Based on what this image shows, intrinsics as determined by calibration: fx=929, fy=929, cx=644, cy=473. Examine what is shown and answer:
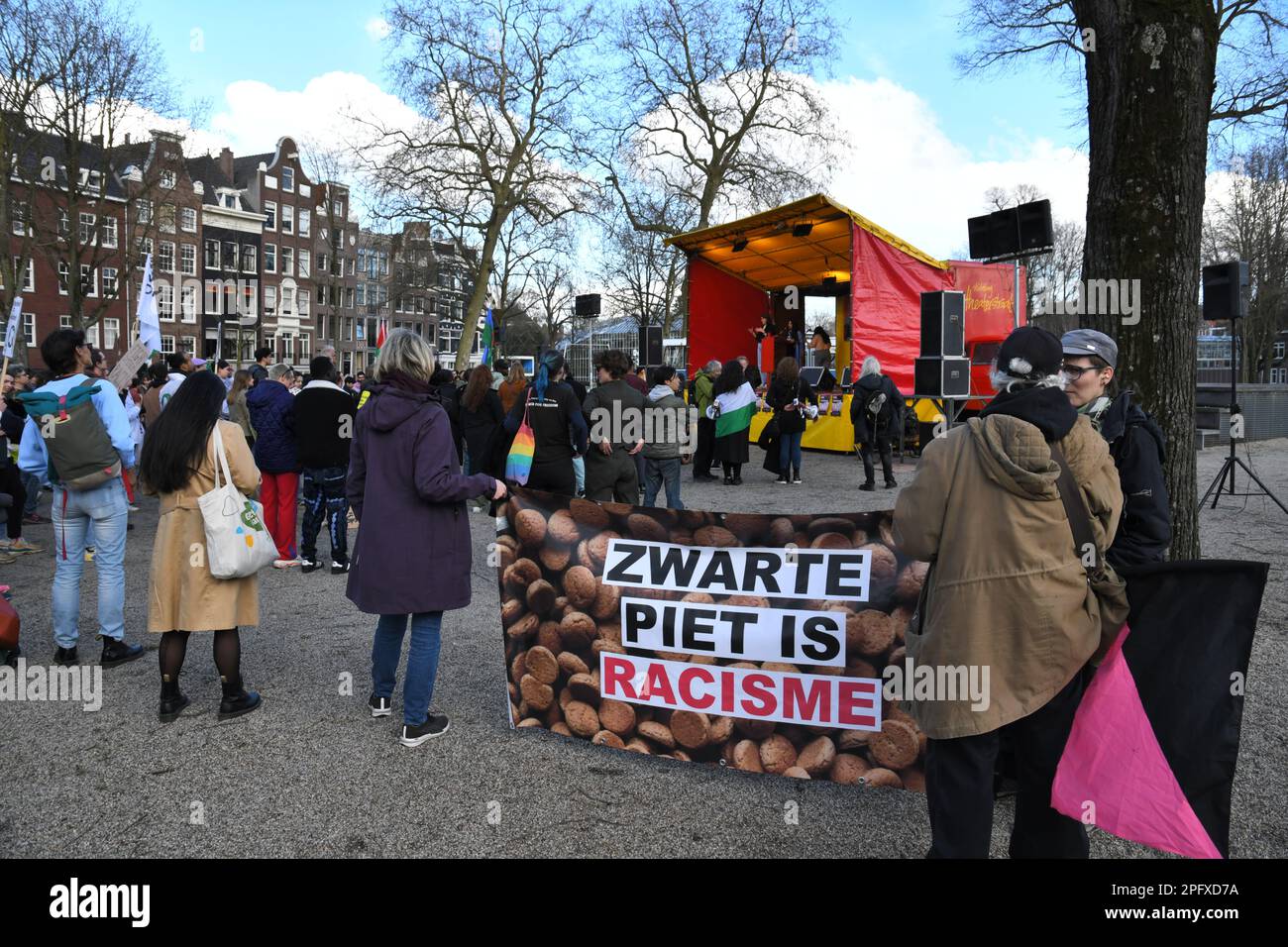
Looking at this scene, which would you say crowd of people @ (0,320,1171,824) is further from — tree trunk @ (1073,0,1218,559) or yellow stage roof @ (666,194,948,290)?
yellow stage roof @ (666,194,948,290)

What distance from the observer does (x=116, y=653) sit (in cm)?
544

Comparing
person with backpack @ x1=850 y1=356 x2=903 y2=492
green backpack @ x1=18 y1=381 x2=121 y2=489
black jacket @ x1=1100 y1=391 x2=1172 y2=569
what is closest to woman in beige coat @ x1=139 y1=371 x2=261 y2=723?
green backpack @ x1=18 y1=381 x2=121 y2=489

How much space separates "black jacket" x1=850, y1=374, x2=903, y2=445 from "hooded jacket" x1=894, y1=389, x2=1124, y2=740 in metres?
10.5

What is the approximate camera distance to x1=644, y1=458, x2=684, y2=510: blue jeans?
9969 mm

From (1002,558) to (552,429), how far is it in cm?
502

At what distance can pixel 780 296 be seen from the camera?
24.2 meters

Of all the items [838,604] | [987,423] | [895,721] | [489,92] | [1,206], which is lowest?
[895,721]

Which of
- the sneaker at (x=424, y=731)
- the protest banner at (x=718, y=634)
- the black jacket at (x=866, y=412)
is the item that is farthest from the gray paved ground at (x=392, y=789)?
the black jacket at (x=866, y=412)

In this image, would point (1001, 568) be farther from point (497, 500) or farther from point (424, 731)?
point (424, 731)

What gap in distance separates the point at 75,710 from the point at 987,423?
460cm

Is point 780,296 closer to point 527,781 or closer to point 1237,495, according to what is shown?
point 1237,495

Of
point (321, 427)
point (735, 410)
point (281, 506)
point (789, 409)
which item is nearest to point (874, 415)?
point (789, 409)

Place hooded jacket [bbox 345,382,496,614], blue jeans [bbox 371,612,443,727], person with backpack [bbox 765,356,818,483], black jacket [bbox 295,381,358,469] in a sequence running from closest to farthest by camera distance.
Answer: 1. hooded jacket [bbox 345,382,496,614]
2. blue jeans [bbox 371,612,443,727]
3. black jacket [bbox 295,381,358,469]
4. person with backpack [bbox 765,356,818,483]
